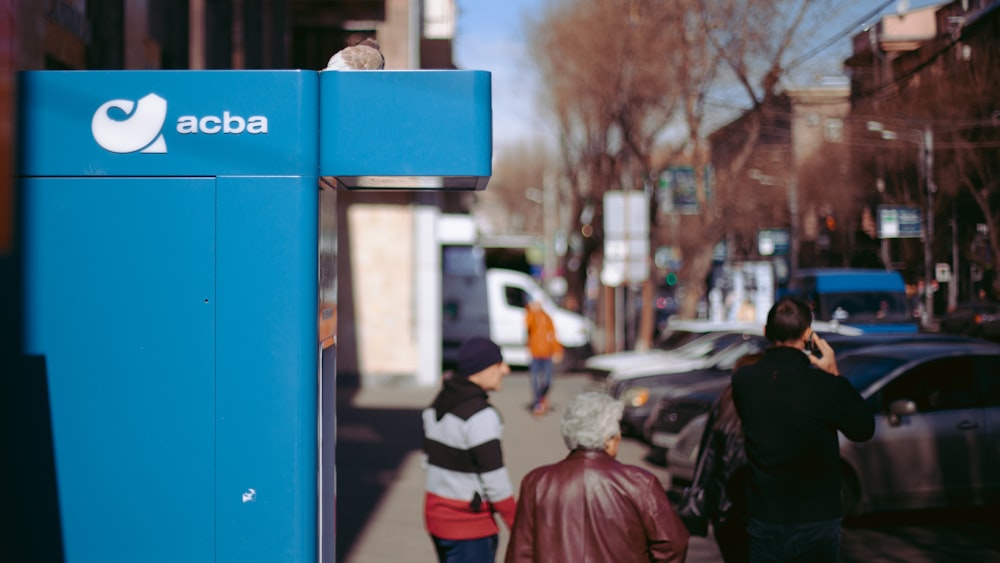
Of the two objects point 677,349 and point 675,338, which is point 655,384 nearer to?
point 677,349

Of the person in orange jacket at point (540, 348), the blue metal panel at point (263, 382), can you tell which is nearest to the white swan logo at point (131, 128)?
the blue metal panel at point (263, 382)

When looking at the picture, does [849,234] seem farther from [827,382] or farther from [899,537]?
[827,382]

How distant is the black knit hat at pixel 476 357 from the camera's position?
5141mm

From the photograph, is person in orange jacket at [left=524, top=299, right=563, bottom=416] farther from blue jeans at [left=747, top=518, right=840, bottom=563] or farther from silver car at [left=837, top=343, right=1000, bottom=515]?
blue jeans at [left=747, top=518, right=840, bottom=563]

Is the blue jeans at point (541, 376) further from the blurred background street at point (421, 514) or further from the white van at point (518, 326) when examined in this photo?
the white van at point (518, 326)

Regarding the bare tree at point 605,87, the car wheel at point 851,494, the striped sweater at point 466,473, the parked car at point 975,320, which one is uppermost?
the bare tree at point 605,87

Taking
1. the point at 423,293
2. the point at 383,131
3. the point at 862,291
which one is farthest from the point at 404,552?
the point at 423,293

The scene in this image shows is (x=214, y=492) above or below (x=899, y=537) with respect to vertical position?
above

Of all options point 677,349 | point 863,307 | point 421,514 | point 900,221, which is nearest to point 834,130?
point 863,307

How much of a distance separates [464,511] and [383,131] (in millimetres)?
1749

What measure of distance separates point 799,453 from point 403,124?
7.23 feet

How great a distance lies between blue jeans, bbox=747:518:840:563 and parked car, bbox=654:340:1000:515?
165 inches

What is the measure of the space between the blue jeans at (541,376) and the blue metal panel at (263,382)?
41.5 ft

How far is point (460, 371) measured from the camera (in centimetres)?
517
